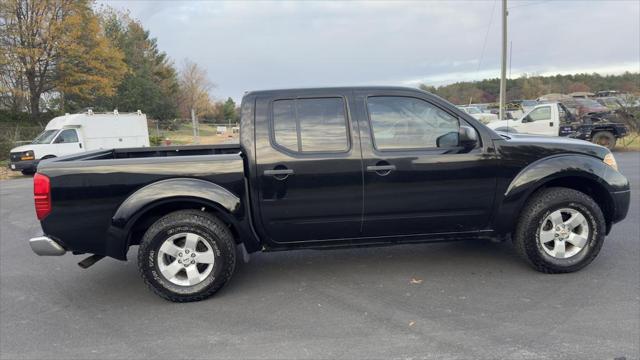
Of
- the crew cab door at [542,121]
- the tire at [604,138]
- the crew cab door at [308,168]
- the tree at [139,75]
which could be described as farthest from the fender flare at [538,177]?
the tree at [139,75]

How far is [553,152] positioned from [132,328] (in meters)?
3.97

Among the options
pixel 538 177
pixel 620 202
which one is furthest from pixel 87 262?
pixel 620 202

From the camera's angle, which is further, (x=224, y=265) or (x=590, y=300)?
(x=224, y=265)

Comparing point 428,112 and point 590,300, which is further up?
point 428,112

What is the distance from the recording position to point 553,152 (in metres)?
4.29

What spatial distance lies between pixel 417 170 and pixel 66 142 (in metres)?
16.9

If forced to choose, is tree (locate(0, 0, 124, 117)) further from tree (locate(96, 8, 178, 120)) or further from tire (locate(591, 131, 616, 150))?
tire (locate(591, 131, 616, 150))

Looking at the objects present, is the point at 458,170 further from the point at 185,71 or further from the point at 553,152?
the point at 185,71

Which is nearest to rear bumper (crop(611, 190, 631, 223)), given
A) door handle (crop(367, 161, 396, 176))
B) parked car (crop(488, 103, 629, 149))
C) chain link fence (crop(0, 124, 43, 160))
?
door handle (crop(367, 161, 396, 176))

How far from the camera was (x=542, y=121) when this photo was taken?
15.2m

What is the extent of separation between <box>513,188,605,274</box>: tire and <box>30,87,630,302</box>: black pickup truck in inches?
0.4

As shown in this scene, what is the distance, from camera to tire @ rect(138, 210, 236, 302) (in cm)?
391

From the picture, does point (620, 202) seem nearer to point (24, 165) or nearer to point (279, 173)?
point (279, 173)

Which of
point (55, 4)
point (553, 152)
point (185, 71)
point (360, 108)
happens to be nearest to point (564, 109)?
point (553, 152)
